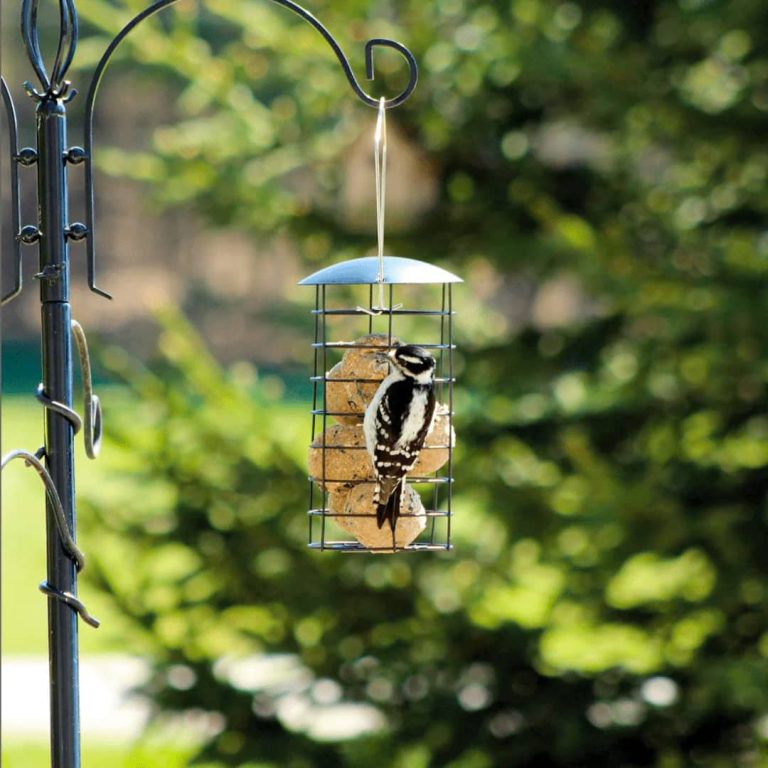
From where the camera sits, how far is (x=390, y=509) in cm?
285

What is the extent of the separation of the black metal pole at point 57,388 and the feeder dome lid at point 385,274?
0.63 metres

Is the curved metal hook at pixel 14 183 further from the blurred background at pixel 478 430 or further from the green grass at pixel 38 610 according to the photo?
the blurred background at pixel 478 430

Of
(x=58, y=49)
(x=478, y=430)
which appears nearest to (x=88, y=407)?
(x=58, y=49)

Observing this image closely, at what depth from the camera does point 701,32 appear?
4.53 metres

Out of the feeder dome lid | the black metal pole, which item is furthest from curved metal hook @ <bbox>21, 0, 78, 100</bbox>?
the feeder dome lid

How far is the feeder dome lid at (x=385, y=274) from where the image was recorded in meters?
2.60

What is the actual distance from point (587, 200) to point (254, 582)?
74.0 inches

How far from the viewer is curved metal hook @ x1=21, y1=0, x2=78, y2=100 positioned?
6.99ft

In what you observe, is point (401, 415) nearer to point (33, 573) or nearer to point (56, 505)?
point (56, 505)

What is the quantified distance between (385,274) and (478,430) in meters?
2.35

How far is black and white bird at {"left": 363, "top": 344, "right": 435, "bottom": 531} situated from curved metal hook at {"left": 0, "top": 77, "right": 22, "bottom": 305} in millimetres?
780

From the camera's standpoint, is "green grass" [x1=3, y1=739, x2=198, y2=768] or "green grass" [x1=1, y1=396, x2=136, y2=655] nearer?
"green grass" [x1=1, y1=396, x2=136, y2=655]

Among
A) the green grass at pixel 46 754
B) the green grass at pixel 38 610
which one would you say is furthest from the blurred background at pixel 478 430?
the green grass at pixel 46 754

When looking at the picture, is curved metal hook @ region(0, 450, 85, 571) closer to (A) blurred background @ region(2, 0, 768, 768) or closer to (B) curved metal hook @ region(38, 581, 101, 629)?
(B) curved metal hook @ region(38, 581, 101, 629)
